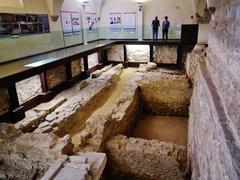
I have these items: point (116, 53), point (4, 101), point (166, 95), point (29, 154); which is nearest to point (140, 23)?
point (116, 53)

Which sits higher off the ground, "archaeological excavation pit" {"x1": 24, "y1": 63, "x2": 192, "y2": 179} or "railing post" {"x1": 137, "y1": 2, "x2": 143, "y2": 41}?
"railing post" {"x1": 137, "y1": 2, "x2": 143, "y2": 41}

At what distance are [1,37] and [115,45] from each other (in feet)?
25.8

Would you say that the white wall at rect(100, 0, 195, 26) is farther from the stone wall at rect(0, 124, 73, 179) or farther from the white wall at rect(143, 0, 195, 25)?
the stone wall at rect(0, 124, 73, 179)

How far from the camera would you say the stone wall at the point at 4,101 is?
20.5ft

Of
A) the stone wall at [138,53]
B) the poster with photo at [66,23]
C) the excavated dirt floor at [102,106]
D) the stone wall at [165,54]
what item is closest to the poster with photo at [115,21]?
the stone wall at [138,53]

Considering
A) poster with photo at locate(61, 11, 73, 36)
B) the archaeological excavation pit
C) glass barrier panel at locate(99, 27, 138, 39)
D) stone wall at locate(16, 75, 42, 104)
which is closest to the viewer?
the archaeological excavation pit

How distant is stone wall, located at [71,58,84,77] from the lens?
10.5 m

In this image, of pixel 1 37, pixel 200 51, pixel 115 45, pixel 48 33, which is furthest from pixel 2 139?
pixel 115 45

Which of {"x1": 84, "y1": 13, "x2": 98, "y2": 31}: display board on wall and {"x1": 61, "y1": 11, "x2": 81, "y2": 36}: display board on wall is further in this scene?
{"x1": 84, "y1": 13, "x2": 98, "y2": 31}: display board on wall

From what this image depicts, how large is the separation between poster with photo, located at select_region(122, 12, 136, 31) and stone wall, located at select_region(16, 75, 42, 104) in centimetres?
751

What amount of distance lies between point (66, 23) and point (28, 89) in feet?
14.8

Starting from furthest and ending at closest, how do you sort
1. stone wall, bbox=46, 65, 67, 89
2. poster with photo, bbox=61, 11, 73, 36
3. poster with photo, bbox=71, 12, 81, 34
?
poster with photo, bbox=71, 12, 81, 34
poster with photo, bbox=61, 11, 73, 36
stone wall, bbox=46, 65, 67, 89

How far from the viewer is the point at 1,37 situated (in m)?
6.71

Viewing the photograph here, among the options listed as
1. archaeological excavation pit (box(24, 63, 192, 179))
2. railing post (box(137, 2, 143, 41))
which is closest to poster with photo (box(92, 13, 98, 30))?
railing post (box(137, 2, 143, 41))
